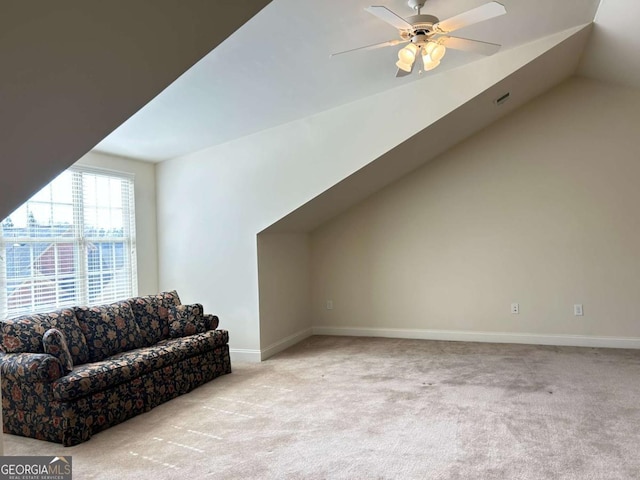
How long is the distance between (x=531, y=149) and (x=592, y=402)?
2921mm

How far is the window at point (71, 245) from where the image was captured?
393 centimetres

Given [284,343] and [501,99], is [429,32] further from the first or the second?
[284,343]

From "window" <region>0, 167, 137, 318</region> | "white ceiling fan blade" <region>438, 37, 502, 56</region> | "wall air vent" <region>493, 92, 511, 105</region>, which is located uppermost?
"wall air vent" <region>493, 92, 511, 105</region>

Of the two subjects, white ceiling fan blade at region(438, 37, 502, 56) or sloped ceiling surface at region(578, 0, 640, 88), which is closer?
white ceiling fan blade at region(438, 37, 502, 56)

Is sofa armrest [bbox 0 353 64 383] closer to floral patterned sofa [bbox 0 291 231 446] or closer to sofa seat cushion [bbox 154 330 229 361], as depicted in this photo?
floral patterned sofa [bbox 0 291 231 446]

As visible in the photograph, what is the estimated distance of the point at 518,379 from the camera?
4.00 meters

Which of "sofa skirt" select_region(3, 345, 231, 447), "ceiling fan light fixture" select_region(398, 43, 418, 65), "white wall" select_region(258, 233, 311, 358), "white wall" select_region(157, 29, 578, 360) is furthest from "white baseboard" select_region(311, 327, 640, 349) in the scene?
"ceiling fan light fixture" select_region(398, 43, 418, 65)

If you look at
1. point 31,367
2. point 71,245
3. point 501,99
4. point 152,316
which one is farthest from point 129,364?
point 501,99

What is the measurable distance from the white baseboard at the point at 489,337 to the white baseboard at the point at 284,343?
0.80 ft

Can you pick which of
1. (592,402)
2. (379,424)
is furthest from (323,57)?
(592,402)

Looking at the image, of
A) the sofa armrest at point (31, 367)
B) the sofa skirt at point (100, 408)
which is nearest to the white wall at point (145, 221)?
the sofa skirt at point (100, 408)

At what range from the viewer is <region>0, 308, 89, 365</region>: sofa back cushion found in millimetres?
3294

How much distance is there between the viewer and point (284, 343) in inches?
215

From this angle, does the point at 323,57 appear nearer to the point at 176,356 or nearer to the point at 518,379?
the point at 176,356
